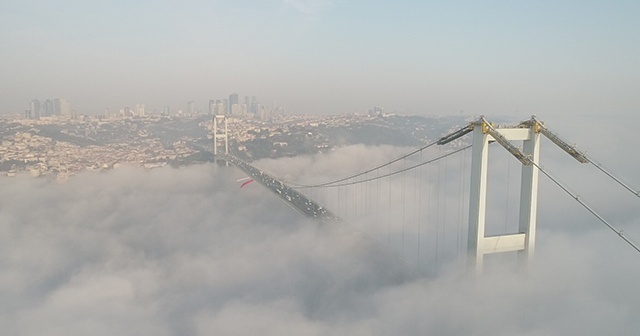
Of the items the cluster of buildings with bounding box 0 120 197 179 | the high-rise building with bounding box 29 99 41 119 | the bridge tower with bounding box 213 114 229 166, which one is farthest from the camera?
the bridge tower with bounding box 213 114 229 166

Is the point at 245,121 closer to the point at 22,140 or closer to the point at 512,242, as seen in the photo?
the point at 22,140

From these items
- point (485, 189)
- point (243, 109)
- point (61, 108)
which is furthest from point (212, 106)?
point (485, 189)

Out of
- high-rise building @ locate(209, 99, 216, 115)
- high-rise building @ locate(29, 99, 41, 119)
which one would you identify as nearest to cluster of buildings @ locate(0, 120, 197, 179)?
high-rise building @ locate(29, 99, 41, 119)

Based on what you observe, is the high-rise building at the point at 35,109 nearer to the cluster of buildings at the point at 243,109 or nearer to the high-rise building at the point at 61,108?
the high-rise building at the point at 61,108

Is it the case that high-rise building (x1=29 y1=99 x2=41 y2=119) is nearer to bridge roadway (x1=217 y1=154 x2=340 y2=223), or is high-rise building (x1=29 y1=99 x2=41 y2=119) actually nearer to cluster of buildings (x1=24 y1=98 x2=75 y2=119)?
cluster of buildings (x1=24 y1=98 x2=75 y2=119)

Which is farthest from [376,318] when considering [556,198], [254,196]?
[556,198]
